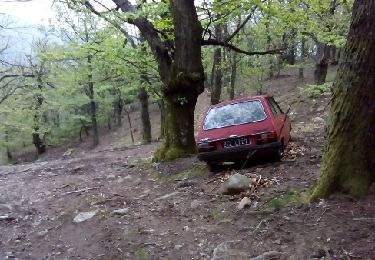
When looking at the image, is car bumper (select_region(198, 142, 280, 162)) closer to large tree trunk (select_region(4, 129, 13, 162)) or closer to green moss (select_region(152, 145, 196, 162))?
green moss (select_region(152, 145, 196, 162))

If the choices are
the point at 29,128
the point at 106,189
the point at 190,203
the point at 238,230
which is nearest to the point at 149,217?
the point at 190,203

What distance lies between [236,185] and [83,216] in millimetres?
3070

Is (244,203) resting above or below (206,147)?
below

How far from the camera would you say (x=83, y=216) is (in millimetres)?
7352

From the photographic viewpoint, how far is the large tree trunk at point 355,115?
4.82m

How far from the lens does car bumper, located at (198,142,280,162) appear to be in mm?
8000

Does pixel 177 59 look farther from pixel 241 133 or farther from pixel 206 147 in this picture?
pixel 241 133

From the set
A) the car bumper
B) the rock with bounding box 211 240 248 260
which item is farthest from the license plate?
the rock with bounding box 211 240 248 260

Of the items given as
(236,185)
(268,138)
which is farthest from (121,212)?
(268,138)

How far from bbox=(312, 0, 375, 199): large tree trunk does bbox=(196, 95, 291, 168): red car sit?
2.86m

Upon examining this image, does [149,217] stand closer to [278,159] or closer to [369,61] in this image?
[278,159]

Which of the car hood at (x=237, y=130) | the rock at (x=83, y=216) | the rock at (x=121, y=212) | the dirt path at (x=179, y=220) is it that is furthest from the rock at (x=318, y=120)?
the rock at (x=83, y=216)

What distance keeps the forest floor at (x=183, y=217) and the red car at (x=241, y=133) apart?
1.24 ft

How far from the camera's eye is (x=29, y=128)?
113ft
